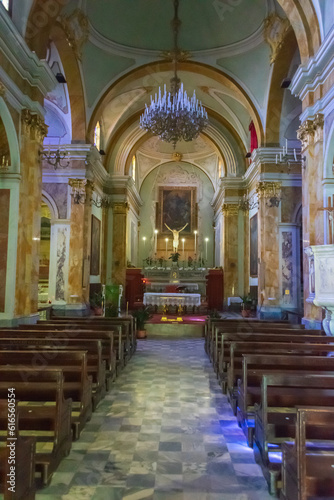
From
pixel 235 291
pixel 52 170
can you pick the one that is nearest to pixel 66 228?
pixel 52 170

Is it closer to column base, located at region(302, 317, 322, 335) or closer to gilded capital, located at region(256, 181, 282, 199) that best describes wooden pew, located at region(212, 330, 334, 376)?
column base, located at region(302, 317, 322, 335)

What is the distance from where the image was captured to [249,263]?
1750 centimetres

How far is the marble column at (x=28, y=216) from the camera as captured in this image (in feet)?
26.5

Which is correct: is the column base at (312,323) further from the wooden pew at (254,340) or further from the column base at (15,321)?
the column base at (15,321)

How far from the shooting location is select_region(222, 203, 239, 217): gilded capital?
18562 millimetres

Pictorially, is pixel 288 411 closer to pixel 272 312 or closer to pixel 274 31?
pixel 272 312

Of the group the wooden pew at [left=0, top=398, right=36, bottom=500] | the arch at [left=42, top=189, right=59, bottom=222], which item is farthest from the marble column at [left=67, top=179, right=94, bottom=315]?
the wooden pew at [left=0, top=398, right=36, bottom=500]

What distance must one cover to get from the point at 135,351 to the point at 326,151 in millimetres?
6202

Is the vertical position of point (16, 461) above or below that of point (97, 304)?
below

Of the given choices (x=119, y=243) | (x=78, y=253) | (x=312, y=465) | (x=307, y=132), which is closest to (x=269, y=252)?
(x=307, y=132)

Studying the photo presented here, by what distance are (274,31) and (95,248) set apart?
10.2 metres

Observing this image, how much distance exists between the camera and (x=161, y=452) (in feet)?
12.3

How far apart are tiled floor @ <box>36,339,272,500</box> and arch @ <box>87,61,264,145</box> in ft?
34.5

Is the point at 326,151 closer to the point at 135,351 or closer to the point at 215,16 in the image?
the point at 135,351
